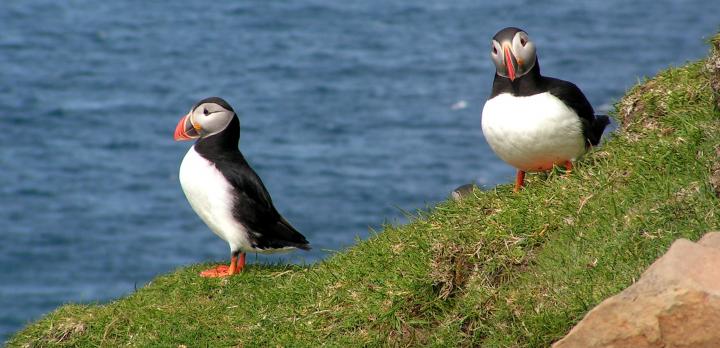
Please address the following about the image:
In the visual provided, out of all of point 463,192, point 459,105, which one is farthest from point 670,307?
Result: point 459,105

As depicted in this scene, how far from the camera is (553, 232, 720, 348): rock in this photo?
4914mm

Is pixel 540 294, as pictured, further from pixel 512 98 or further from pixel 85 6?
pixel 85 6

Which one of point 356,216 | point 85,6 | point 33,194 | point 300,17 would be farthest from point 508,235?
point 85,6

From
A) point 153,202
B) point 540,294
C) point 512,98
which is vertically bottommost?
point 153,202

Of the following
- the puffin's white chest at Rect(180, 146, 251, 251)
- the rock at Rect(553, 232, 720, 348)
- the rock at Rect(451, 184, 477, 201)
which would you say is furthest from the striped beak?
the rock at Rect(553, 232, 720, 348)

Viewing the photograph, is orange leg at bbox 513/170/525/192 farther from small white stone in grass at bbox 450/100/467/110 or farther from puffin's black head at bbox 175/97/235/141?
small white stone in grass at bbox 450/100/467/110

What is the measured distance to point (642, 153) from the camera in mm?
7094

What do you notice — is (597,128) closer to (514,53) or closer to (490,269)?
(514,53)

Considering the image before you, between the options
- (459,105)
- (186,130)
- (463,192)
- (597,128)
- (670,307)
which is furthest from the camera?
(459,105)

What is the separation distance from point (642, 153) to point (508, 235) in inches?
36.8

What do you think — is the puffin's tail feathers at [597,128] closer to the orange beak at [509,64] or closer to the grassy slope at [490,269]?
the grassy slope at [490,269]

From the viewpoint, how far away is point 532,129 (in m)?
7.26

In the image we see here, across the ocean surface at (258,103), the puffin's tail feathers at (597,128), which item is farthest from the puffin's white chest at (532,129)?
the ocean surface at (258,103)

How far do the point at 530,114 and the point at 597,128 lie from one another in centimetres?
61
